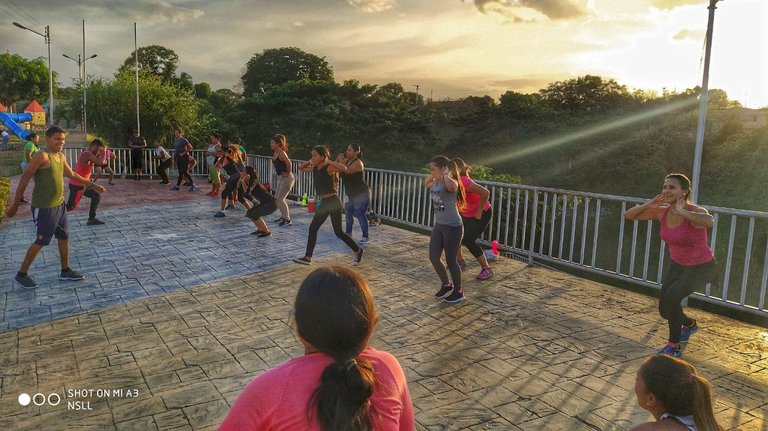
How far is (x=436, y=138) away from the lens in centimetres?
3734

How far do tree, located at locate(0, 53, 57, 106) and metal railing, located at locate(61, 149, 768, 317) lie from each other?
52.1 m

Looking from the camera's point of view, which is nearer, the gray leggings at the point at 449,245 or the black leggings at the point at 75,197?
the gray leggings at the point at 449,245

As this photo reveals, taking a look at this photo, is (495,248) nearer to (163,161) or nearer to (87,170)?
(87,170)

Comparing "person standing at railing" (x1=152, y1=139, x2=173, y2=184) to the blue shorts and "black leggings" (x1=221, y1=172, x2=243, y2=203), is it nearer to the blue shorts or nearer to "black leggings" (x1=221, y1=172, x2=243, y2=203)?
"black leggings" (x1=221, y1=172, x2=243, y2=203)

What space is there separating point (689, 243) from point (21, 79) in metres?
73.1

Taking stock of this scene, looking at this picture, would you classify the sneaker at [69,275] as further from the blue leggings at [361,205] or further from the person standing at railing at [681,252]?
the person standing at railing at [681,252]

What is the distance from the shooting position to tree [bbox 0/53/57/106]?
61062mm

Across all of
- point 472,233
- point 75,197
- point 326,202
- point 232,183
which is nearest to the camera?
point 472,233

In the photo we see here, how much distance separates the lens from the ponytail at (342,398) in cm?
142

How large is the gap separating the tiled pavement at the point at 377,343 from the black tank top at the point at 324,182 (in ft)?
3.63

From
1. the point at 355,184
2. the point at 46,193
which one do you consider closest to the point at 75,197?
the point at 46,193

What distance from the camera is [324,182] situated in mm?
8461

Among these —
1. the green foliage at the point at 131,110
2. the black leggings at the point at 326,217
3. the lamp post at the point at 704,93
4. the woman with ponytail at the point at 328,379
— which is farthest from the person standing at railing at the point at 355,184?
the green foliage at the point at 131,110

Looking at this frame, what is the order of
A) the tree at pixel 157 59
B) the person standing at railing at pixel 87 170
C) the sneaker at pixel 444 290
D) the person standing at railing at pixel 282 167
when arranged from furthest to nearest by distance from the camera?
the tree at pixel 157 59, the person standing at railing at pixel 282 167, the person standing at railing at pixel 87 170, the sneaker at pixel 444 290
